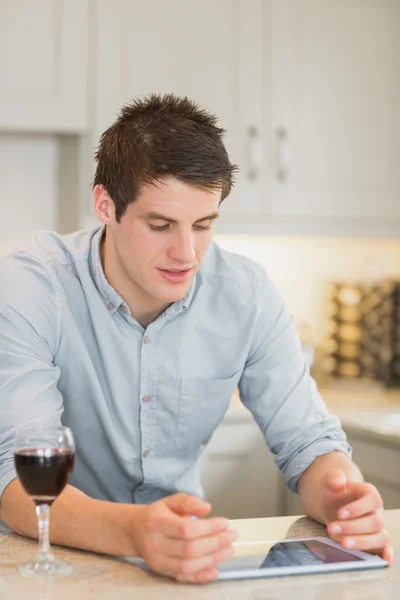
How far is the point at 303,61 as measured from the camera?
11.3ft

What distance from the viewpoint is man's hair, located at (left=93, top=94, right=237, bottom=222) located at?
157cm

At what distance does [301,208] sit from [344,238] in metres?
0.22

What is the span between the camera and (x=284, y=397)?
179 cm

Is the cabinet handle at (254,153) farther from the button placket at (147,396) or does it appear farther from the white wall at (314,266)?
the button placket at (147,396)

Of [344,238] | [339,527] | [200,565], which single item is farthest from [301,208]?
[200,565]

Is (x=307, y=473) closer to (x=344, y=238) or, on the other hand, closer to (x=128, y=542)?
(x=128, y=542)

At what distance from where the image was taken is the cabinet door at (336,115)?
3412mm

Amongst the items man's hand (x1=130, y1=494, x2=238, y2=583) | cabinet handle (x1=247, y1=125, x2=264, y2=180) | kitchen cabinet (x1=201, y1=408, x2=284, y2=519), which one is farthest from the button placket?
cabinet handle (x1=247, y1=125, x2=264, y2=180)

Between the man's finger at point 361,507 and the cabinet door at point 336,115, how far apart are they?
83.4 inches

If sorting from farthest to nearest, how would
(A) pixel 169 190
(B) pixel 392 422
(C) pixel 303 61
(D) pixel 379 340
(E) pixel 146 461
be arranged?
(D) pixel 379 340
(C) pixel 303 61
(B) pixel 392 422
(E) pixel 146 461
(A) pixel 169 190

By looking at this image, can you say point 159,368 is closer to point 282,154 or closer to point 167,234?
point 167,234

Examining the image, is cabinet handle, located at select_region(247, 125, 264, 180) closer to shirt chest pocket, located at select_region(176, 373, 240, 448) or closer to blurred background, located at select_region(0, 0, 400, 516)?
blurred background, located at select_region(0, 0, 400, 516)

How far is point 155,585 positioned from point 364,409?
7.06 feet

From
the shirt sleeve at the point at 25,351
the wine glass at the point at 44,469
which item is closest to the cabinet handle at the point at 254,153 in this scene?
the shirt sleeve at the point at 25,351
